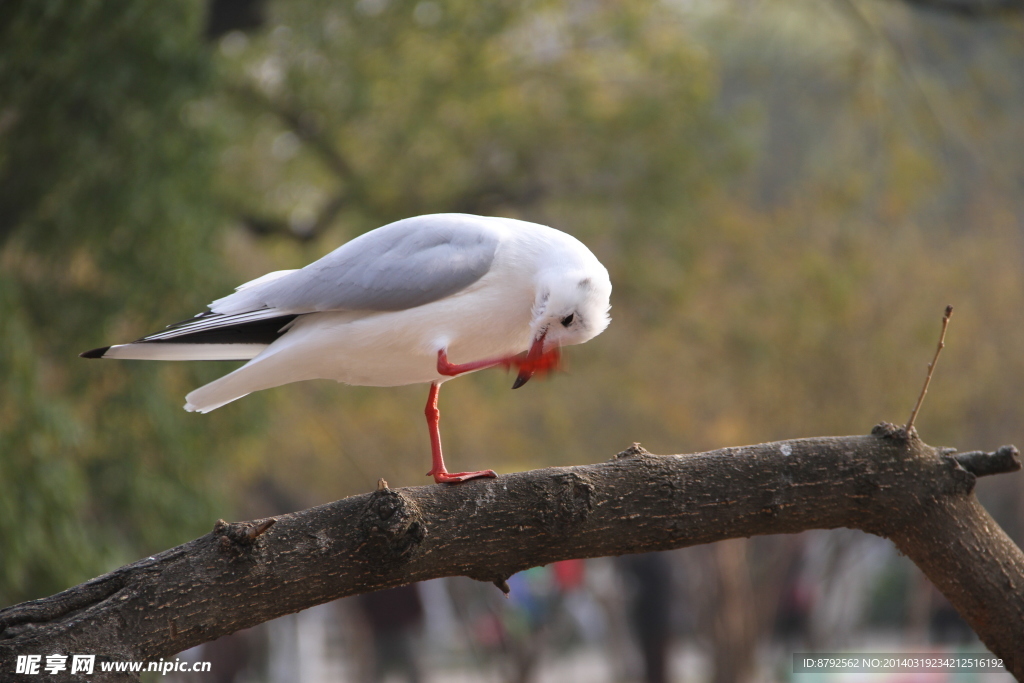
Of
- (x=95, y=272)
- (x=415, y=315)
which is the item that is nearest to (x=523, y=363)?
(x=415, y=315)

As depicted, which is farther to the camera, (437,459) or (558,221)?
(558,221)

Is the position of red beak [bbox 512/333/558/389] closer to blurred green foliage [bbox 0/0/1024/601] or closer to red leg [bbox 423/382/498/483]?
red leg [bbox 423/382/498/483]

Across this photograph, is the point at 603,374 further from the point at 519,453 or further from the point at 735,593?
the point at 735,593

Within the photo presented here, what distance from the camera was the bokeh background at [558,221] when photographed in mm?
7371

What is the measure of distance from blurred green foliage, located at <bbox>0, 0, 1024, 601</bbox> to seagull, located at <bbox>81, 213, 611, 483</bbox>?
4778 millimetres

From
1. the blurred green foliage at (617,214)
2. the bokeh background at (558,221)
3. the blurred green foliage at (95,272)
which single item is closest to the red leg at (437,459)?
the blurred green foliage at (95,272)

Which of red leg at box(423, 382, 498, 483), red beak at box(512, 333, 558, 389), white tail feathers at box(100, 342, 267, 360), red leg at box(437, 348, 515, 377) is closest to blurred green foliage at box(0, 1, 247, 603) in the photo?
white tail feathers at box(100, 342, 267, 360)

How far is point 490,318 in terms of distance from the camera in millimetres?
3104

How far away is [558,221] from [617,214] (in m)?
0.72

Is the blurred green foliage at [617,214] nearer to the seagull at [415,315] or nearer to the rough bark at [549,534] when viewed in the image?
the seagull at [415,315]

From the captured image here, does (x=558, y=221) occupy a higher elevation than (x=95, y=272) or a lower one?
higher

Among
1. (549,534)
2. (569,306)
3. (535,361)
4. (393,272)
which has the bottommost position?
(549,534)

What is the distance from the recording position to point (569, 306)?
296 cm

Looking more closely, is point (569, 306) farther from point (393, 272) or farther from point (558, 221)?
point (558, 221)
